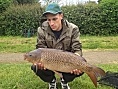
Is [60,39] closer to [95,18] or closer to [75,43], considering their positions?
[75,43]

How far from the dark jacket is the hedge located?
938 centimetres

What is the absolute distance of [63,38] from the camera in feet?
13.1

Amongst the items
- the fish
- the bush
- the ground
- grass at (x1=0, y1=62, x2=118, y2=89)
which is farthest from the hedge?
the fish

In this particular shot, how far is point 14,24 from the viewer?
13.8m

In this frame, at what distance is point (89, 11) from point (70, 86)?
920 centimetres

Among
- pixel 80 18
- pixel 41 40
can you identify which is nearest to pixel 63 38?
pixel 41 40

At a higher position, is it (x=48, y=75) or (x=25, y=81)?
(x=48, y=75)

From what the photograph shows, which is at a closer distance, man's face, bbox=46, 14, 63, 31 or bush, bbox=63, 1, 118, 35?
man's face, bbox=46, 14, 63, 31

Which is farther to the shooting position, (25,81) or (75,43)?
(25,81)

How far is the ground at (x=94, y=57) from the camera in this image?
283 inches

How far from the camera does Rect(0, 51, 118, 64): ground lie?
7.20 metres

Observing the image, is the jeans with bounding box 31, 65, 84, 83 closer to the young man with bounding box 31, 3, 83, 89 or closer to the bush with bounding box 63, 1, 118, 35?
the young man with bounding box 31, 3, 83, 89

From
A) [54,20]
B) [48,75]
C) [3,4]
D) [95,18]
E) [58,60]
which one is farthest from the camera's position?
[3,4]

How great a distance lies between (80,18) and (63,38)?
952cm
